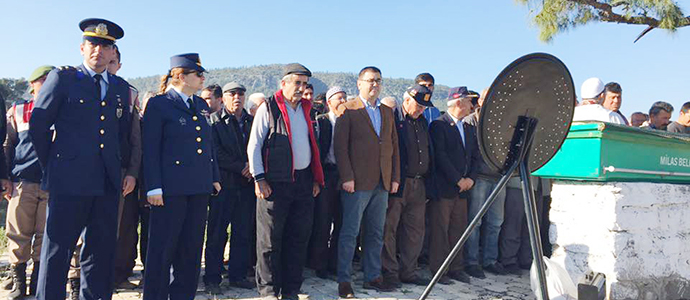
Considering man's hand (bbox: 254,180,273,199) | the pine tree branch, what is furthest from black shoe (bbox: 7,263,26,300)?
the pine tree branch

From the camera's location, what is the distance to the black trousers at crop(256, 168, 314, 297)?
13.8ft

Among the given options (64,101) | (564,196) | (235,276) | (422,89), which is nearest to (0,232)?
(235,276)

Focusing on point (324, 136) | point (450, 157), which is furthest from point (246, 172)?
point (450, 157)


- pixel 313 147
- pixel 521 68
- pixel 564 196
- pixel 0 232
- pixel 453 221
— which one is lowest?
pixel 0 232

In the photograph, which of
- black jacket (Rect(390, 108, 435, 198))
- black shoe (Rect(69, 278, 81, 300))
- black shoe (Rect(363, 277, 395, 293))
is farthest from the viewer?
black jacket (Rect(390, 108, 435, 198))

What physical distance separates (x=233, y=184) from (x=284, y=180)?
89 cm

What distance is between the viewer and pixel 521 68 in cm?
212

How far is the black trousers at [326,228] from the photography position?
5.27 m

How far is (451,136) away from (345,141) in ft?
4.85

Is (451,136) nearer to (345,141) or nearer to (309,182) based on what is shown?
(345,141)

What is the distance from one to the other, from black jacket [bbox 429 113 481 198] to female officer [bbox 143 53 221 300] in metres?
2.69

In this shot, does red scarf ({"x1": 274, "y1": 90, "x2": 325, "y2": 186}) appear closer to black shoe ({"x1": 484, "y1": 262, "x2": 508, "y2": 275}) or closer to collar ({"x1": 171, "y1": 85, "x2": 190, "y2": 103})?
collar ({"x1": 171, "y1": 85, "x2": 190, "y2": 103})

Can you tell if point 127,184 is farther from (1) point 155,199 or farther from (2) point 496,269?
(2) point 496,269

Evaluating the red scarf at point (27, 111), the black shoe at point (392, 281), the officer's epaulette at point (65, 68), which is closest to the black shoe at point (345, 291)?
the black shoe at point (392, 281)
